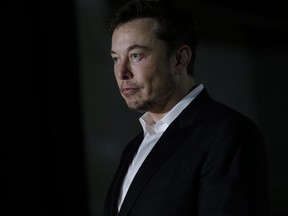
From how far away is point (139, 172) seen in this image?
1.24 m

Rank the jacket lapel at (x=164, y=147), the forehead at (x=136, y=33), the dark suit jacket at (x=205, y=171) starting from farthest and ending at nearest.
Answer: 1. the forehead at (x=136, y=33)
2. the jacket lapel at (x=164, y=147)
3. the dark suit jacket at (x=205, y=171)

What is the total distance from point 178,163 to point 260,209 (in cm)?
19

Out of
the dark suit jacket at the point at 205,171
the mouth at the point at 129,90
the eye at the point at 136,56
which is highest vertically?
the eye at the point at 136,56

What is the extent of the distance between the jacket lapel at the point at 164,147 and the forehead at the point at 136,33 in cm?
18

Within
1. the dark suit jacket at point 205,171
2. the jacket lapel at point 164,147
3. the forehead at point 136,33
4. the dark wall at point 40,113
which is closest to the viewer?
the dark suit jacket at point 205,171

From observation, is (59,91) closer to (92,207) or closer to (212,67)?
(92,207)

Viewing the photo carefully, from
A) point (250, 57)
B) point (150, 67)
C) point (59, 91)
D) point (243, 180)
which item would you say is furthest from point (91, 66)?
point (243, 180)

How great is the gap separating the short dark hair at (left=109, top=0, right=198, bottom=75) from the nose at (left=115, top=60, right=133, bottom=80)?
11cm

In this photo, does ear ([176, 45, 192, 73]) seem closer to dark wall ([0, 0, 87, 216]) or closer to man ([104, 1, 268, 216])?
man ([104, 1, 268, 216])

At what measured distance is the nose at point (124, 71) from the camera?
1.30 m

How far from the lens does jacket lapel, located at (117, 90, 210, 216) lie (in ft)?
3.99

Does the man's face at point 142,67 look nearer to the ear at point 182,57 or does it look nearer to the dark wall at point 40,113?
the ear at point 182,57

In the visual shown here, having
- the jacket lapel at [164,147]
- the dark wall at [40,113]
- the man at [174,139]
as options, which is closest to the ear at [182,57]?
the man at [174,139]

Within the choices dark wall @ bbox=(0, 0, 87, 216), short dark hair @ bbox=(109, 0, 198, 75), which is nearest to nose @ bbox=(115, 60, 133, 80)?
short dark hair @ bbox=(109, 0, 198, 75)
